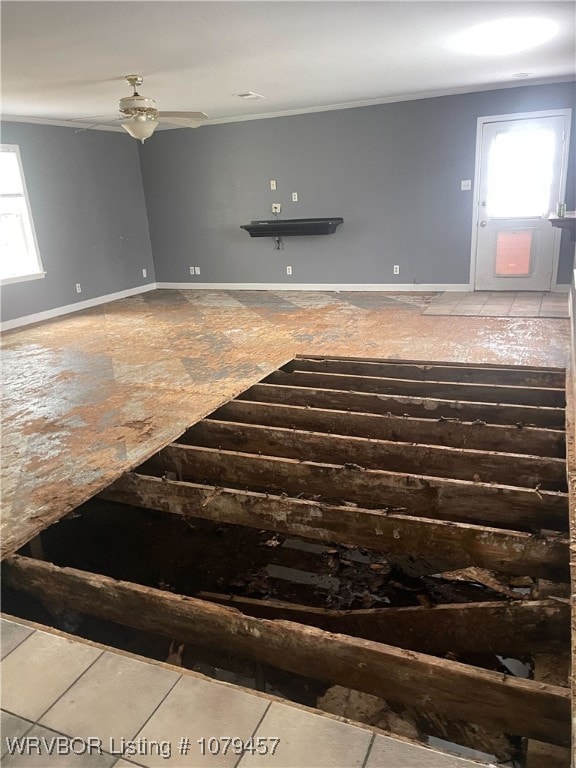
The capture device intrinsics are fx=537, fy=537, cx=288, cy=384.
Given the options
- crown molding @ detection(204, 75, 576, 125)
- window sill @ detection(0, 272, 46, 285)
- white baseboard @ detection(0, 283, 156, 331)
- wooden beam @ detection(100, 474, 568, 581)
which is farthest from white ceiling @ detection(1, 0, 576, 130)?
wooden beam @ detection(100, 474, 568, 581)

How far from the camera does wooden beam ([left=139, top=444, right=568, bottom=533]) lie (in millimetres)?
2199

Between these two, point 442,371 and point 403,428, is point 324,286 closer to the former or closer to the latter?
point 442,371

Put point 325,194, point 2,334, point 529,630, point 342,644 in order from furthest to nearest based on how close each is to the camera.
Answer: point 325,194, point 2,334, point 529,630, point 342,644

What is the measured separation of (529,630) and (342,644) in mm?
632

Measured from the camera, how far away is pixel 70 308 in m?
7.39

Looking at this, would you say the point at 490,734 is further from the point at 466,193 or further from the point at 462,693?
the point at 466,193

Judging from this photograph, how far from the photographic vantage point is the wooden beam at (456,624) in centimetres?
169

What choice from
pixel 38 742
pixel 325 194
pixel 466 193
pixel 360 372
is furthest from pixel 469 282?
pixel 38 742

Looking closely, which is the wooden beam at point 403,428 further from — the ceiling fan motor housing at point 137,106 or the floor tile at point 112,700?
the ceiling fan motor housing at point 137,106

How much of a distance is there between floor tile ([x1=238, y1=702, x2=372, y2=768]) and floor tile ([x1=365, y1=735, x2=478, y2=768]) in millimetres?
29

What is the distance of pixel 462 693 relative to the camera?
4.75ft

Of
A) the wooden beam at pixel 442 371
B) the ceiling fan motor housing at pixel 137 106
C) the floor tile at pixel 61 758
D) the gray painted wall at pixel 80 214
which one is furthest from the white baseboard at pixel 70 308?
the floor tile at pixel 61 758

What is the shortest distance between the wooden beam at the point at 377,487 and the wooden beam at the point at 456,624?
53 centimetres

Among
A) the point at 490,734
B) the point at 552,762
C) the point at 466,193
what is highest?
the point at 466,193
